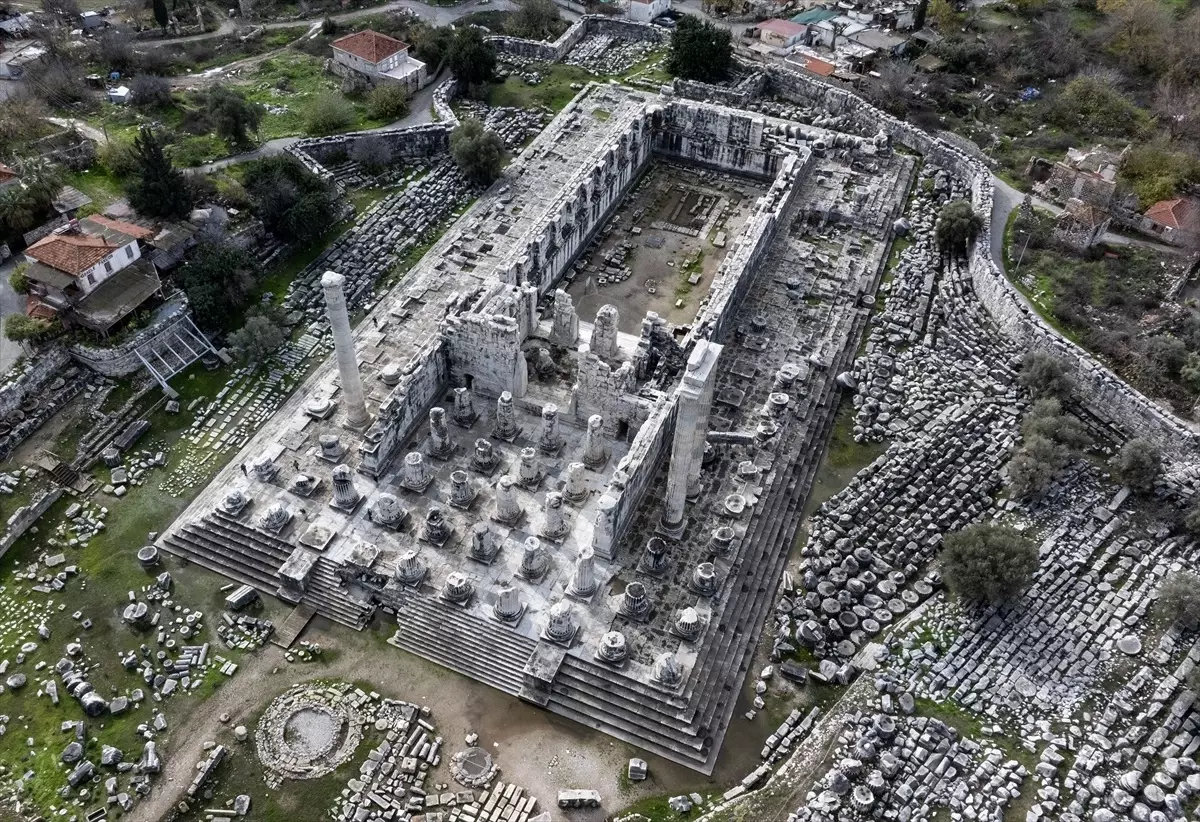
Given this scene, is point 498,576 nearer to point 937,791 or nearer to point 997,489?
point 937,791

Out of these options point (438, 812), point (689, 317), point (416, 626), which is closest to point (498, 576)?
point (416, 626)

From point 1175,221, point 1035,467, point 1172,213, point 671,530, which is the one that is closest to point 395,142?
point 671,530

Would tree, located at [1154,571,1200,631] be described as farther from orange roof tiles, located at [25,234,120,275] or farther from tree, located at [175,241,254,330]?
orange roof tiles, located at [25,234,120,275]

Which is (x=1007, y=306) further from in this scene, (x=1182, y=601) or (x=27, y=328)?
(x=27, y=328)

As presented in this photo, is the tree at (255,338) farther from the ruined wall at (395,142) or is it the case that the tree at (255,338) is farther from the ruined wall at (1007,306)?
the ruined wall at (1007,306)

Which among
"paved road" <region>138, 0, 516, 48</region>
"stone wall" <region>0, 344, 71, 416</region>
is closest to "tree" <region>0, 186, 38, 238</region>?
"stone wall" <region>0, 344, 71, 416</region>
